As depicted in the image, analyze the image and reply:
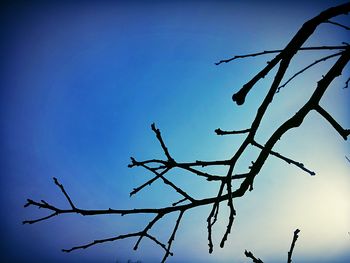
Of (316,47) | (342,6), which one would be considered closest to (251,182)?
(316,47)

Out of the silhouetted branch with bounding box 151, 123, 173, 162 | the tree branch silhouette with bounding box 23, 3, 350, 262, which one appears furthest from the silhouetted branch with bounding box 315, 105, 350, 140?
the silhouetted branch with bounding box 151, 123, 173, 162

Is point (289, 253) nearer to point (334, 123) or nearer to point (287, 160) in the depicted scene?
point (287, 160)

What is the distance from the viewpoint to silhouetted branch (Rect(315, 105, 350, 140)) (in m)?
2.10

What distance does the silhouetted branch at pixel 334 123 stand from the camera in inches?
82.7

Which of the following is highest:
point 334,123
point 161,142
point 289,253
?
point 334,123

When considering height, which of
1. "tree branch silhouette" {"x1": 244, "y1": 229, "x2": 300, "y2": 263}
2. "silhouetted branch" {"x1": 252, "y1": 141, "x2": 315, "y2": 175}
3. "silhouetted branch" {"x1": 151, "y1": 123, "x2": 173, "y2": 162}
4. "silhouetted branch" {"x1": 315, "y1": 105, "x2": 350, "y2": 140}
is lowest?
"tree branch silhouette" {"x1": 244, "y1": 229, "x2": 300, "y2": 263}

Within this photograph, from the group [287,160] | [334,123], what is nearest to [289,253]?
[287,160]

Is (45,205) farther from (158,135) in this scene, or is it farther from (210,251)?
(210,251)

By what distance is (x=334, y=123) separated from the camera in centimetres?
212

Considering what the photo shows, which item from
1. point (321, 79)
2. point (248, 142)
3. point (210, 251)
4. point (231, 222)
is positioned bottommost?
point (210, 251)

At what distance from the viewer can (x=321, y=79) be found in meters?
2.14

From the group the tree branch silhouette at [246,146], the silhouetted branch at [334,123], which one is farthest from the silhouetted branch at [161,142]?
the silhouetted branch at [334,123]

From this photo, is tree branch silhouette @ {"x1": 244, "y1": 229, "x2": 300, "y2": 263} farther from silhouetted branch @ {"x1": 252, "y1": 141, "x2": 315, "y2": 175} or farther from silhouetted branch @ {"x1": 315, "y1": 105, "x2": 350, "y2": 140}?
silhouetted branch @ {"x1": 315, "y1": 105, "x2": 350, "y2": 140}

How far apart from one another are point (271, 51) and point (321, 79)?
48 centimetres
